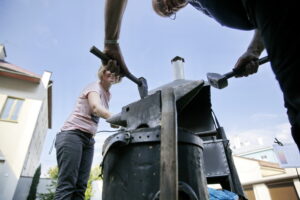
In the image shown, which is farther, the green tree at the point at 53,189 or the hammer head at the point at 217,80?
the green tree at the point at 53,189

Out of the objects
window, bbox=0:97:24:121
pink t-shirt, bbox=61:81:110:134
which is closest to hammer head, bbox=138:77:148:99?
pink t-shirt, bbox=61:81:110:134

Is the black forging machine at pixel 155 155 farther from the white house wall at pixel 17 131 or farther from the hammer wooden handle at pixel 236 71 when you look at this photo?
the white house wall at pixel 17 131

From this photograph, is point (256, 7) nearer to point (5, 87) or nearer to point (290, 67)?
point (290, 67)

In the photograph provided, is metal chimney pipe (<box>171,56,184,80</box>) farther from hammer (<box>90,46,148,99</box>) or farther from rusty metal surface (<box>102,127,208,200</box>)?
rusty metal surface (<box>102,127,208,200</box>)

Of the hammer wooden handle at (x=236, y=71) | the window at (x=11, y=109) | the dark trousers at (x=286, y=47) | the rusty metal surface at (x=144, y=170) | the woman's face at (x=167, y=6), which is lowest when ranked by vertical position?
the rusty metal surface at (x=144, y=170)

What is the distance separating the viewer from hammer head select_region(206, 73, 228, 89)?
1307 millimetres

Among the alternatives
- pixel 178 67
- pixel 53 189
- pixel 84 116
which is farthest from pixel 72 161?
pixel 53 189

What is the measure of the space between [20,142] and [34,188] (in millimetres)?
3249

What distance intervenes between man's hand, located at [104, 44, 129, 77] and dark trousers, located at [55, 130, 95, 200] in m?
0.92

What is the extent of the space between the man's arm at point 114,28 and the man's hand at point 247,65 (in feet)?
2.58

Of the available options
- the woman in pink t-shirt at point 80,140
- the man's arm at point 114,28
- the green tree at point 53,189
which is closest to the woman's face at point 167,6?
the man's arm at point 114,28

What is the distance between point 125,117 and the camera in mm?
1003

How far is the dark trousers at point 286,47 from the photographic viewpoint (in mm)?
400

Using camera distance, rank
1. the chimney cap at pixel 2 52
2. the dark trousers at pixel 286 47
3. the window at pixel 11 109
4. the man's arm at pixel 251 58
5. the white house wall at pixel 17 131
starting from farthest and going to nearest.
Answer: the chimney cap at pixel 2 52
the window at pixel 11 109
the white house wall at pixel 17 131
the man's arm at pixel 251 58
the dark trousers at pixel 286 47
